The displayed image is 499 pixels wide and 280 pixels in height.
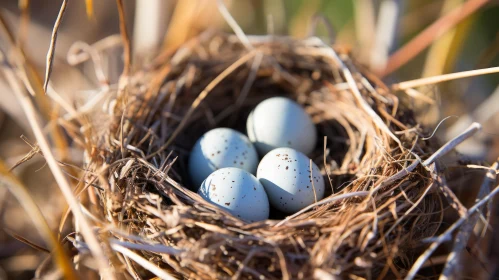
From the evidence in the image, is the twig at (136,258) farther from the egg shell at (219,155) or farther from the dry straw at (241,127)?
the egg shell at (219,155)

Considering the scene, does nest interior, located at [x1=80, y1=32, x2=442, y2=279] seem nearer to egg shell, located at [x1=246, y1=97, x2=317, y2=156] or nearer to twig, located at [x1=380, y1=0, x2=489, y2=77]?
egg shell, located at [x1=246, y1=97, x2=317, y2=156]

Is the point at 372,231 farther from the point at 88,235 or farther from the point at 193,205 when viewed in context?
the point at 88,235

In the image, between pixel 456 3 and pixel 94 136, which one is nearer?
pixel 94 136

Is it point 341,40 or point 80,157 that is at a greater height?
point 341,40

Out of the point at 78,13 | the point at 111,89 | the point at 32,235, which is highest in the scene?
the point at 78,13

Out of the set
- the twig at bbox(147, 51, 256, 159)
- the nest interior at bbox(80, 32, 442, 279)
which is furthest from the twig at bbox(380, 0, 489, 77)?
the twig at bbox(147, 51, 256, 159)

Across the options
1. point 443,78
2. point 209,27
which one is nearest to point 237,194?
point 443,78

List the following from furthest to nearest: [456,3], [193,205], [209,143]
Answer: [456,3] < [209,143] < [193,205]

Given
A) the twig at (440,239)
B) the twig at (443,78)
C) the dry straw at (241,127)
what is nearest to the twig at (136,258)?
the dry straw at (241,127)

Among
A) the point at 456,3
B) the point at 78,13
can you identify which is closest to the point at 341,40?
the point at 456,3
